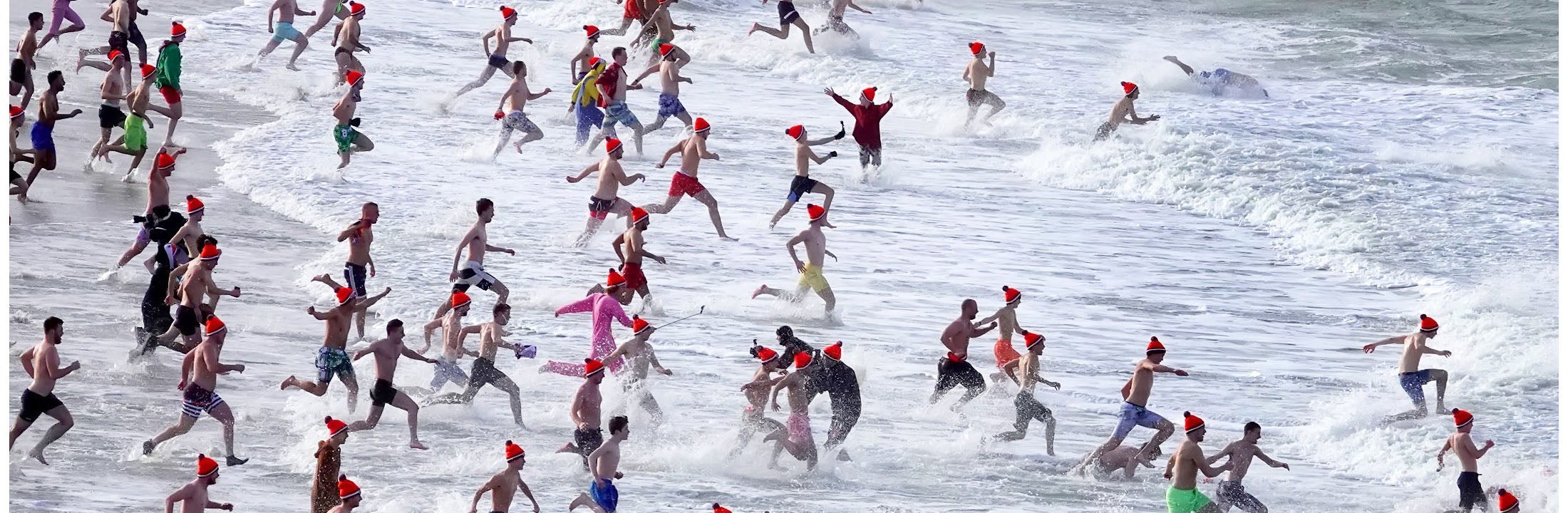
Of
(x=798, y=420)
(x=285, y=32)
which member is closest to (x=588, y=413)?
(x=798, y=420)

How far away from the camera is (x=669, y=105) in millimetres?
18859

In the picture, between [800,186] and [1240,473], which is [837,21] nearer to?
[800,186]

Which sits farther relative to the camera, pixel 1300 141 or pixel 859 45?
pixel 859 45

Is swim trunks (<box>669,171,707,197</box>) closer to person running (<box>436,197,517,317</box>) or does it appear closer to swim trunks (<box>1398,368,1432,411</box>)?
person running (<box>436,197,517,317</box>)

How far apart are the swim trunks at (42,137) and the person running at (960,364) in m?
8.30

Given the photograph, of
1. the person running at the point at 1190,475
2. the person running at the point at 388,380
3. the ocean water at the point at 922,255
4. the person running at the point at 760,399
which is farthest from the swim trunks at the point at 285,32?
the person running at the point at 1190,475

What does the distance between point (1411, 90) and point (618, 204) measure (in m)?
12.8

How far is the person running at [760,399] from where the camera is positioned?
37.7 feet

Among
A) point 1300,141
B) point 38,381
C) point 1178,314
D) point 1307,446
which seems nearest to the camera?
point 38,381

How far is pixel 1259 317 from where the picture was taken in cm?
1541

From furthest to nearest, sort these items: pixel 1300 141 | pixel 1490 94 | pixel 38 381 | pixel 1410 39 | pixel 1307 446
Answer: pixel 1410 39
pixel 1490 94
pixel 1300 141
pixel 1307 446
pixel 38 381

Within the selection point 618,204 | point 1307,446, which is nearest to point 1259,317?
point 1307,446

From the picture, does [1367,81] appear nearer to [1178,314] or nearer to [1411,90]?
[1411,90]

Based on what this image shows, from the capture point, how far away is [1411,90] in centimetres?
2436
